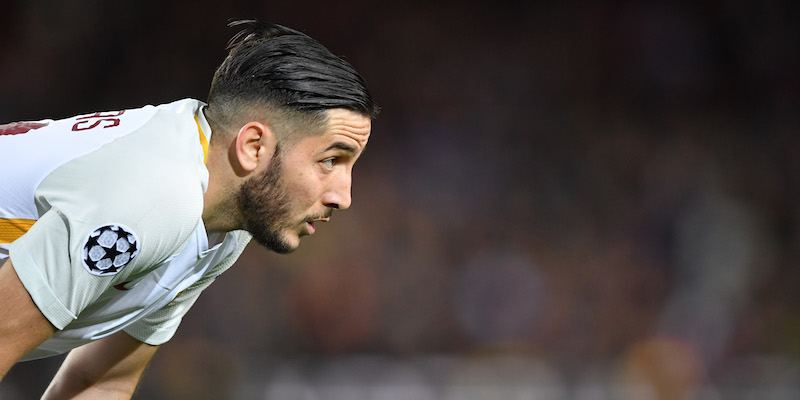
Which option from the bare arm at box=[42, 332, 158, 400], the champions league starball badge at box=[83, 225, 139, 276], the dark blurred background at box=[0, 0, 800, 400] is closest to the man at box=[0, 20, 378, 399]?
the champions league starball badge at box=[83, 225, 139, 276]

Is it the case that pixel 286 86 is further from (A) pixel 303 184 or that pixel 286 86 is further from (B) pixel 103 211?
(B) pixel 103 211

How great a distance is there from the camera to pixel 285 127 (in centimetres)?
186

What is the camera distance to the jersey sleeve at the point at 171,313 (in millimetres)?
2346

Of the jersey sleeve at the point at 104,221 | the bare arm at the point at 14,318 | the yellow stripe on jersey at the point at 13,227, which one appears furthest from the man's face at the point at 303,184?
the bare arm at the point at 14,318

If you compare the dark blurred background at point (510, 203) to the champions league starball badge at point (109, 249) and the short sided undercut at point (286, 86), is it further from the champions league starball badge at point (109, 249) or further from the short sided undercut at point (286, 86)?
the champions league starball badge at point (109, 249)

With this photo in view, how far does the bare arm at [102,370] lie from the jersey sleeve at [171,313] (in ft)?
0.14

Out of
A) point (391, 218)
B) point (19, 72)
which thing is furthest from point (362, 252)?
point (19, 72)

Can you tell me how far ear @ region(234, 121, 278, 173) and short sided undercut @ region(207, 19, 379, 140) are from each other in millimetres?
29

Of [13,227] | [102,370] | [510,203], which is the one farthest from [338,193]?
[510,203]

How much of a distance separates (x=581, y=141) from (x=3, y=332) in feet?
19.5

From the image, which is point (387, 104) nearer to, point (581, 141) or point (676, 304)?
point (581, 141)

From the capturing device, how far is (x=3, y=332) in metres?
1.46

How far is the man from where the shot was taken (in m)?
1.50

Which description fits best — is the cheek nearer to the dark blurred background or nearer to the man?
the man
